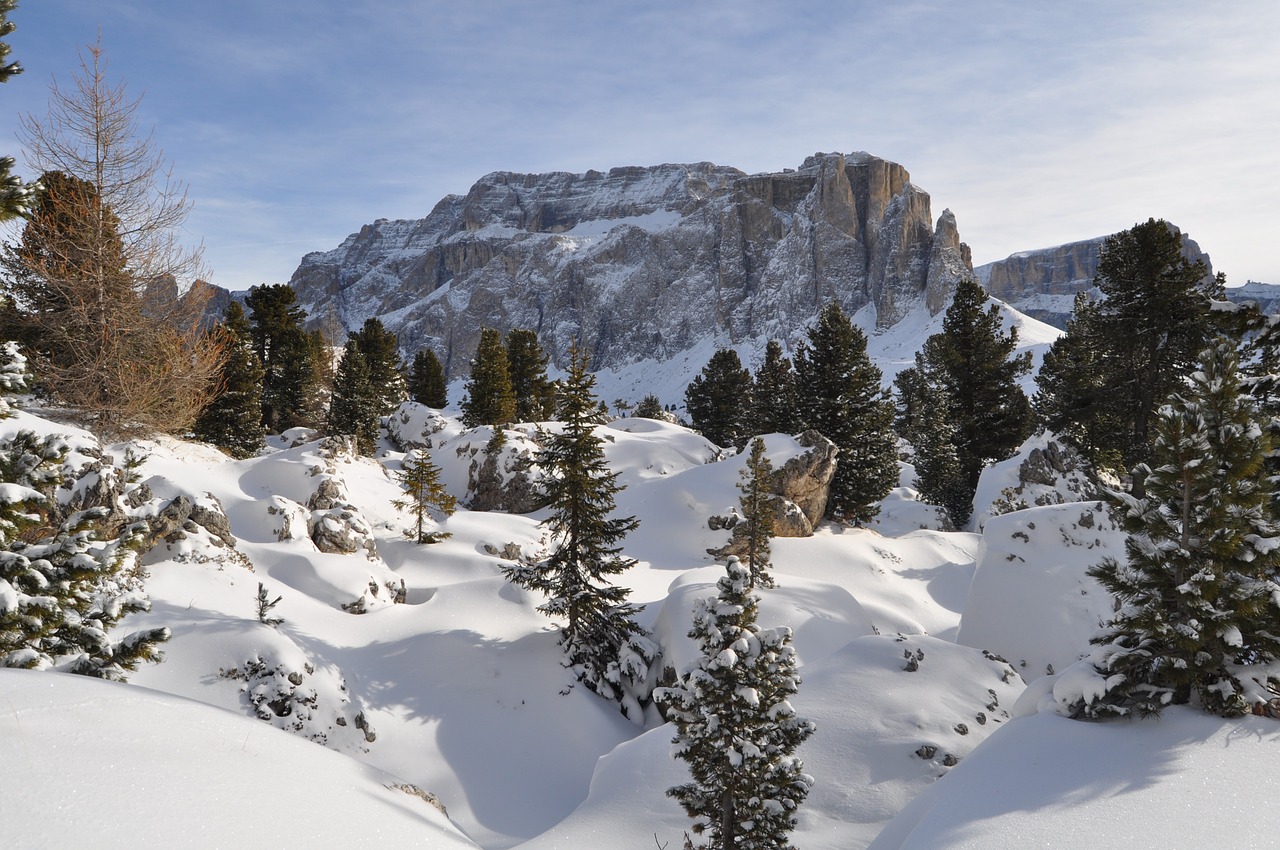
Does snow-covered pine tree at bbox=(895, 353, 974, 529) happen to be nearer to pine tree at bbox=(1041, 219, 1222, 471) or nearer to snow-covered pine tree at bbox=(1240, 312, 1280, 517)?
pine tree at bbox=(1041, 219, 1222, 471)

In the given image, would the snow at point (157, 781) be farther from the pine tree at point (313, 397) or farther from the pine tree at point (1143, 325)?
the pine tree at point (313, 397)

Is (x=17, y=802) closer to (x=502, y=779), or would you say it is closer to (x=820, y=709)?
(x=820, y=709)

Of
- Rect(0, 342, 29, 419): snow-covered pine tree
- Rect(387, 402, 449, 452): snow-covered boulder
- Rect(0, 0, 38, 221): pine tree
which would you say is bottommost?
Rect(387, 402, 449, 452): snow-covered boulder

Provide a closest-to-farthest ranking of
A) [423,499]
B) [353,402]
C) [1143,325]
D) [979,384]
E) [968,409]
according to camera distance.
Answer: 1. [423,499]
2. [1143,325]
3. [979,384]
4. [968,409]
5. [353,402]

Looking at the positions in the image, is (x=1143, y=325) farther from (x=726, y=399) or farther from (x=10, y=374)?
(x=726, y=399)

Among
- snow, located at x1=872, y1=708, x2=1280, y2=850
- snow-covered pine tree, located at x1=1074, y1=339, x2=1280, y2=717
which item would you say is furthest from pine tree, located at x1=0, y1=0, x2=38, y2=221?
snow-covered pine tree, located at x1=1074, y1=339, x2=1280, y2=717

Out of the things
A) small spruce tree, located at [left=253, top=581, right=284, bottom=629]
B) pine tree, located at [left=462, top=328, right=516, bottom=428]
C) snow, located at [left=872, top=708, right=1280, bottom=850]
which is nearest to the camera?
snow, located at [left=872, top=708, right=1280, bottom=850]

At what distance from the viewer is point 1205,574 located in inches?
249

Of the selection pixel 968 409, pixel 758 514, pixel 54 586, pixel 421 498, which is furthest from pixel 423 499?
pixel 968 409

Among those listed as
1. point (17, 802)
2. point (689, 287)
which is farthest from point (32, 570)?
point (689, 287)

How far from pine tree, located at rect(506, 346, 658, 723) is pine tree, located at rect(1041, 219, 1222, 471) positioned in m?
19.4

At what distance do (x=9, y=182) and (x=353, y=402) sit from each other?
33077mm

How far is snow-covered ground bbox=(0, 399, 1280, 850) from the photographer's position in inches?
176

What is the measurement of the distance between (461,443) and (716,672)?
2766cm
